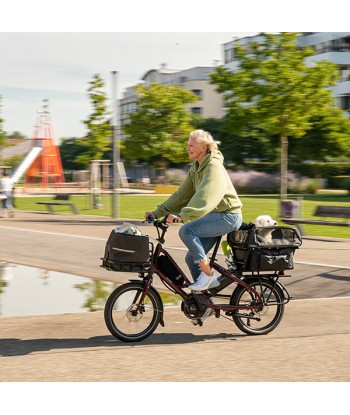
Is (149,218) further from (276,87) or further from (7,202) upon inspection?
(7,202)

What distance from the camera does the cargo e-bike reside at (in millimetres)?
6336

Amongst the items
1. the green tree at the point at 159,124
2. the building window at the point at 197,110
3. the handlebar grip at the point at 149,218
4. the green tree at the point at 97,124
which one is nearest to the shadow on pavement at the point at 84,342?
the handlebar grip at the point at 149,218

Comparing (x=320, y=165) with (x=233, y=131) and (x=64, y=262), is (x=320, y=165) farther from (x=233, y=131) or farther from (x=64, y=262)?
(x=64, y=262)

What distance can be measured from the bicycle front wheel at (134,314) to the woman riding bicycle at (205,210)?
1.21ft

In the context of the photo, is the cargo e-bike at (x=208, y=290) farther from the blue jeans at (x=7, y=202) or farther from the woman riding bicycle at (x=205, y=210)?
the blue jeans at (x=7, y=202)

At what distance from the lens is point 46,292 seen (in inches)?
371

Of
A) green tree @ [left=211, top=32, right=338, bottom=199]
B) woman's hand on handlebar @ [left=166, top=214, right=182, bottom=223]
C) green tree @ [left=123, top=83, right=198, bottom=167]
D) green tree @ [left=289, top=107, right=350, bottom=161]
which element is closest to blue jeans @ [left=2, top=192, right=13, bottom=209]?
green tree @ [left=211, top=32, right=338, bottom=199]

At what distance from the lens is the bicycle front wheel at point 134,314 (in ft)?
21.0

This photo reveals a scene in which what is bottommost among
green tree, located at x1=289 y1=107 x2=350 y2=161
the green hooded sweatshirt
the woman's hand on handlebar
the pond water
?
the pond water

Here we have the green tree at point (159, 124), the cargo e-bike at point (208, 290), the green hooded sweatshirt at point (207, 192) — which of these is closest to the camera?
the green hooded sweatshirt at point (207, 192)

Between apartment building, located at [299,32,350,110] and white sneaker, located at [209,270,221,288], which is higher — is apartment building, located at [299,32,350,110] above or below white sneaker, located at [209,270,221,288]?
above

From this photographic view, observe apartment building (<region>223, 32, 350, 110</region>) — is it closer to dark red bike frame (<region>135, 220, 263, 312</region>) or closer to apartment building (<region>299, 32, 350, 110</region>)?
apartment building (<region>299, 32, 350, 110</region>)

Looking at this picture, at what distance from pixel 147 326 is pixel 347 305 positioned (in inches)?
110

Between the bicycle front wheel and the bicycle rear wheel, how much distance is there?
2.40ft
